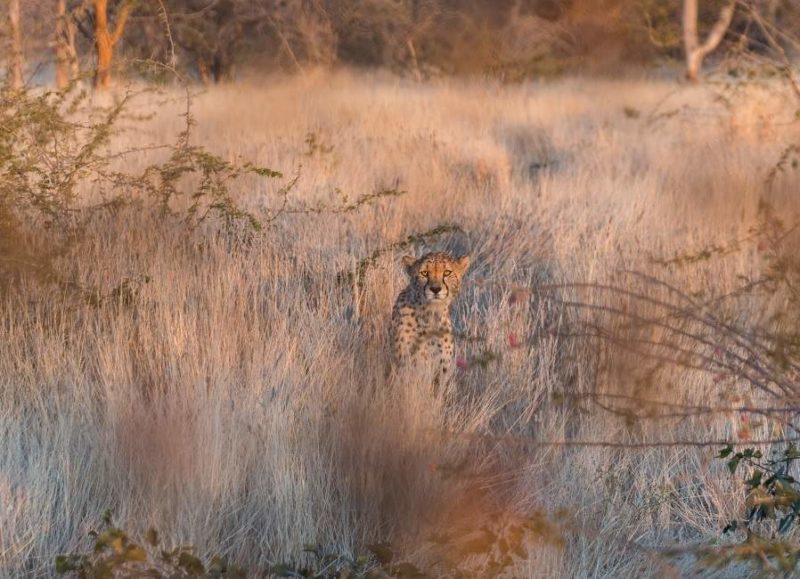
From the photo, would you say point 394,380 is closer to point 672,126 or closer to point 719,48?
point 672,126

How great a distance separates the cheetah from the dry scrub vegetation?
14 centimetres

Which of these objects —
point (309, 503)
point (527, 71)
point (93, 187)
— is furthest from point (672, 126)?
point (309, 503)

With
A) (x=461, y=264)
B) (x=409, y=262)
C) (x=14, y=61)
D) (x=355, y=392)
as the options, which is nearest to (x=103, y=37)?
(x=14, y=61)

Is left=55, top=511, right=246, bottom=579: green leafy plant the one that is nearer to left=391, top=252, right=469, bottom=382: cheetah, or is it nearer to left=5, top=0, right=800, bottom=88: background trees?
left=391, top=252, right=469, bottom=382: cheetah

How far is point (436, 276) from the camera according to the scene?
4988 millimetres

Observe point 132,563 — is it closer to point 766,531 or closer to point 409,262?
point 766,531

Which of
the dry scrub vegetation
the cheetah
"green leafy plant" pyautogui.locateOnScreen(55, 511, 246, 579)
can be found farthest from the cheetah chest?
"green leafy plant" pyautogui.locateOnScreen(55, 511, 246, 579)

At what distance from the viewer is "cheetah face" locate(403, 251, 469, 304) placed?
16.2 feet

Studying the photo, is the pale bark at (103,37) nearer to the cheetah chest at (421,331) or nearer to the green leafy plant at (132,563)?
the cheetah chest at (421,331)

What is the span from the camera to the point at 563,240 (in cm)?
686

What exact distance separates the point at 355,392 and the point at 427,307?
0.99 m

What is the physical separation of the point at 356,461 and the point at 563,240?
3511 mm

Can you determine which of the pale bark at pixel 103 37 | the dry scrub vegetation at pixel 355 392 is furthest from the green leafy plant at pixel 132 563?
the pale bark at pixel 103 37

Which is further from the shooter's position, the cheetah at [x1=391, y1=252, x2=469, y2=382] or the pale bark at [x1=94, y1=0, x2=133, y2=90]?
the pale bark at [x1=94, y1=0, x2=133, y2=90]
